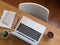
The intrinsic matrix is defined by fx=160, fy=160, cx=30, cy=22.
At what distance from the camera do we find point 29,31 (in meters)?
1.39

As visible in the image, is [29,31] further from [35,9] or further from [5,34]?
[35,9]

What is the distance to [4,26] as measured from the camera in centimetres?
144

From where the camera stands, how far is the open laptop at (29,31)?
1356 millimetres

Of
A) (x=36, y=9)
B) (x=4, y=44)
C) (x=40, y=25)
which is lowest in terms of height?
(x=4, y=44)

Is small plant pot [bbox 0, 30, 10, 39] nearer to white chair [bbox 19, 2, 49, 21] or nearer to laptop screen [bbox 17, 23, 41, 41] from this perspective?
laptop screen [bbox 17, 23, 41, 41]

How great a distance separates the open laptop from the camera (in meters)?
1.36

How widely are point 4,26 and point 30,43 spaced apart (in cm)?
29

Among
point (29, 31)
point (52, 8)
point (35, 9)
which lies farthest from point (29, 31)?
point (52, 8)

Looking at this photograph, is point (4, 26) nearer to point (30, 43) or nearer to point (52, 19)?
point (30, 43)

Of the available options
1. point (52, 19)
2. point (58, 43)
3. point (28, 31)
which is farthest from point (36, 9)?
point (52, 19)

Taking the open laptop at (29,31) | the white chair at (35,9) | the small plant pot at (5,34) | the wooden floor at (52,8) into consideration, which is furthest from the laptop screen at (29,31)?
the wooden floor at (52,8)

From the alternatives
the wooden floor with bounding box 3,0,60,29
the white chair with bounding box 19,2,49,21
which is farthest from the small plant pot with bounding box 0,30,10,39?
the wooden floor with bounding box 3,0,60,29

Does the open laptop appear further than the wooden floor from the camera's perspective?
No

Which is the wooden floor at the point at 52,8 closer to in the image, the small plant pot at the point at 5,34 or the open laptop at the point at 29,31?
the open laptop at the point at 29,31
